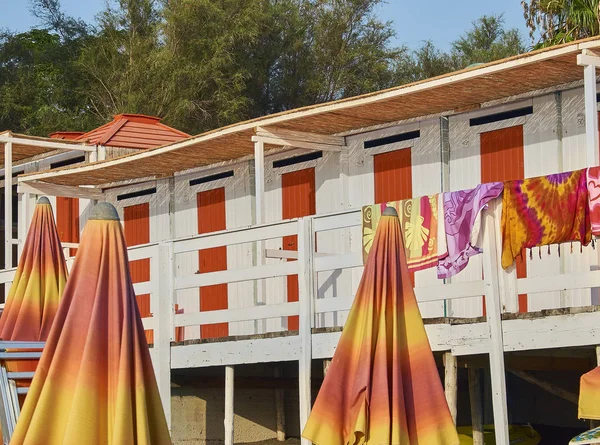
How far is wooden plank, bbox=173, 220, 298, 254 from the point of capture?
12438 millimetres

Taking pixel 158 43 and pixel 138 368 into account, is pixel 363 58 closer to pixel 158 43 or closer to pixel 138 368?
pixel 158 43

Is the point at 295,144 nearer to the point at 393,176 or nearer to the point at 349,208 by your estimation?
the point at 393,176

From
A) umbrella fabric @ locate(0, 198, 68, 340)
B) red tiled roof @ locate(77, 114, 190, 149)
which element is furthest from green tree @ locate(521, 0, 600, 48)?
umbrella fabric @ locate(0, 198, 68, 340)

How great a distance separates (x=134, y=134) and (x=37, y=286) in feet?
35.0

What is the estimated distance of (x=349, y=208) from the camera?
13.2m

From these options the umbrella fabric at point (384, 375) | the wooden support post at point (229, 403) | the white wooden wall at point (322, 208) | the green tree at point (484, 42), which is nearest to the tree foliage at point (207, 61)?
the green tree at point (484, 42)

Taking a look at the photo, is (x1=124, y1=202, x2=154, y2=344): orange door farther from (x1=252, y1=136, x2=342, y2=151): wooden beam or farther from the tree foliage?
the tree foliage

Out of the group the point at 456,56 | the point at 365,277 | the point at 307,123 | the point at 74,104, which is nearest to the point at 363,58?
the point at 456,56

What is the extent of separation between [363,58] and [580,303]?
2853 centimetres

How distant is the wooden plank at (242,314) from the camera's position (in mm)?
12484

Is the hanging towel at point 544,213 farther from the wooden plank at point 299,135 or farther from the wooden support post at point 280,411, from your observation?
the wooden support post at point 280,411

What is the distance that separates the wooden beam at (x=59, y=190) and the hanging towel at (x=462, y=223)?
32.0 ft

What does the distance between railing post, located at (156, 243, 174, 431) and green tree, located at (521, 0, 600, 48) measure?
11.1 m

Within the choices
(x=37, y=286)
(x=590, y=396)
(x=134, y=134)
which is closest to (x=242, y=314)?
(x=37, y=286)
